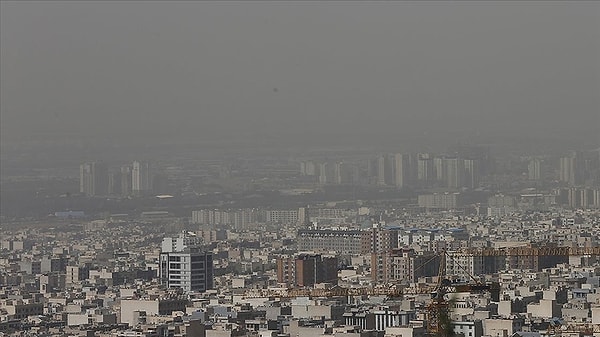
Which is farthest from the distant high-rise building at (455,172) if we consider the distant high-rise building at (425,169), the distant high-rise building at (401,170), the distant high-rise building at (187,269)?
the distant high-rise building at (187,269)

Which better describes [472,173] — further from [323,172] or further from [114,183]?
[114,183]

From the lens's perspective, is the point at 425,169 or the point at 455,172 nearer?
the point at 455,172

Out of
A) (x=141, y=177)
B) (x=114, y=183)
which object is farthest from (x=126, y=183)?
(x=141, y=177)

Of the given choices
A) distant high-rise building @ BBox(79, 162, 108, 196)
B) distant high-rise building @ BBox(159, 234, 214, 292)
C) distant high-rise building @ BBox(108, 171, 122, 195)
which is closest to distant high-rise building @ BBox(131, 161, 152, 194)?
distant high-rise building @ BBox(108, 171, 122, 195)

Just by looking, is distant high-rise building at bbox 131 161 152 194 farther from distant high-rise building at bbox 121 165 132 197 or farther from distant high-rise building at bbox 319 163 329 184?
distant high-rise building at bbox 319 163 329 184

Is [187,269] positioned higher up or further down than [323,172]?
further down

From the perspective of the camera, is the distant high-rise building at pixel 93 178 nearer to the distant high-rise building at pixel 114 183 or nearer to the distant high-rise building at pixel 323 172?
the distant high-rise building at pixel 114 183

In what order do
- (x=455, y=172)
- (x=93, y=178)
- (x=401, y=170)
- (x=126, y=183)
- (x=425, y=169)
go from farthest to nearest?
1. (x=93, y=178)
2. (x=126, y=183)
3. (x=401, y=170)
4. (x=425, y=169)
5. (x=455, y=172)
